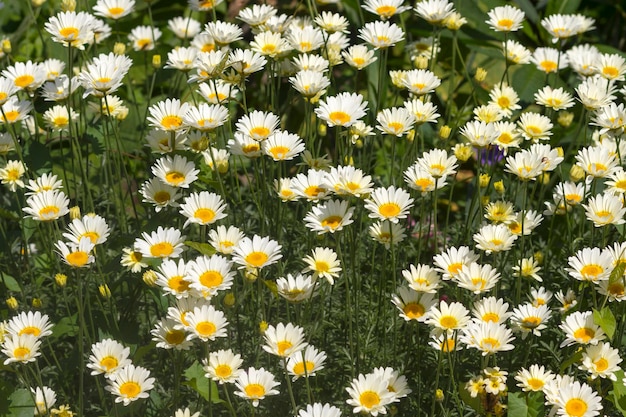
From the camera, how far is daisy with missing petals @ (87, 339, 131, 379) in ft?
7.55

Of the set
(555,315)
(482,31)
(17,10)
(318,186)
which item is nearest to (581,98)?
(555,315)

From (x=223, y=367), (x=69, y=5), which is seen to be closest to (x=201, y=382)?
(x=223, y=367)

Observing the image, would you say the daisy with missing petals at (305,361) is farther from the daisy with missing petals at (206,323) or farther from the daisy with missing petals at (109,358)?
the daisy with missing petals at (109,358)

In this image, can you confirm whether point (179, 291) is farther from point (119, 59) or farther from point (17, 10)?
point (17, 10)

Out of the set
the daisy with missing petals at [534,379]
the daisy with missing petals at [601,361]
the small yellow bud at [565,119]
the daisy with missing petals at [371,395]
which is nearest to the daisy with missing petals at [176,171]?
the daisy with missing petals at [371,395]

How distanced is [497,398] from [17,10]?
141 inches

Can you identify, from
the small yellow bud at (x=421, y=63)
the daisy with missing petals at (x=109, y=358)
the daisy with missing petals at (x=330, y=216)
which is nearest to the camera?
the daisy with missing petals at (x=109, y=358)

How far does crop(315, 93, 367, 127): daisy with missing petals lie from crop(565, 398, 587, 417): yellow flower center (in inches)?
36.8

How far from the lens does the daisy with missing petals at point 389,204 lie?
2430 mm

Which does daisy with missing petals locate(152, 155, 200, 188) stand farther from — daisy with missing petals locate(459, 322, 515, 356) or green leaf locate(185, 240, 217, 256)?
daisy with missing petals locate(459, 322, 515, 356)

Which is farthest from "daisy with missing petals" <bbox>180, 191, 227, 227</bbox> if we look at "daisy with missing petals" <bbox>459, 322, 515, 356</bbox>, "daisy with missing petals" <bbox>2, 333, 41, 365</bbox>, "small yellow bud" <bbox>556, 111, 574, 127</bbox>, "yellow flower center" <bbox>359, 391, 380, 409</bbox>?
"small yellow bud" <bbox>556, 111, 574, 127</bbox>

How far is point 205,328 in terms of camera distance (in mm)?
2225

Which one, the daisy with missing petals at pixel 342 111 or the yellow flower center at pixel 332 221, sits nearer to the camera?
the yellow flower center at pixel 332 221

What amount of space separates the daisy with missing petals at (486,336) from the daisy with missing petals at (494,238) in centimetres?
27
